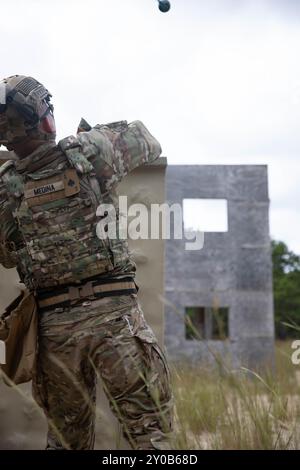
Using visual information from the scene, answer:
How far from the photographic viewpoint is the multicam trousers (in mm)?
2457

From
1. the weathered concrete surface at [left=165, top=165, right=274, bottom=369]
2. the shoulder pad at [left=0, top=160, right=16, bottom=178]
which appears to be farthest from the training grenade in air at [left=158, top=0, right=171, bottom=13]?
the weathered concrete surface at [left=165, top=165, right=274, bottom=369]

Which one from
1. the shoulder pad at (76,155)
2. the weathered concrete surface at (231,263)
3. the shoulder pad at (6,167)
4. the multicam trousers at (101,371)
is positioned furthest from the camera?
the weathered concrete surface at (231,263)

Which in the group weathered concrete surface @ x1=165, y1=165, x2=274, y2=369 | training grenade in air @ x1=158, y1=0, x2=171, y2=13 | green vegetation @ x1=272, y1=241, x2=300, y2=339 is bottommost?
green vegetation @ x1=272, y1=241, x2=300, y2=339

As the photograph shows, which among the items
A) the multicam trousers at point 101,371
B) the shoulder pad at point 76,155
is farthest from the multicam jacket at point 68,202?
the multicam trousers at point 101,371

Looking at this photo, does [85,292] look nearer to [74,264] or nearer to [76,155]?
[74,264]

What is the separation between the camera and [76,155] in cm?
260

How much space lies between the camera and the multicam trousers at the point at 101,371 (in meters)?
2.46

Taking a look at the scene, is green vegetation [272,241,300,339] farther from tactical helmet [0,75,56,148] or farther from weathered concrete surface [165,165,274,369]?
tactical helmet [0,75,56,148]

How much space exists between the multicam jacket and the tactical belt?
0.04 m

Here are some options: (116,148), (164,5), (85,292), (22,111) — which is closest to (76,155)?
(116,148)

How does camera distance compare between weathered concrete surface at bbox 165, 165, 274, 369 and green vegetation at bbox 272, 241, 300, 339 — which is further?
green vegetation at bbox 272, 241, 300, 339

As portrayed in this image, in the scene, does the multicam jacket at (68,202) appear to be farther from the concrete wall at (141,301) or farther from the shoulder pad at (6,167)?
the concrete wall at (141,301)

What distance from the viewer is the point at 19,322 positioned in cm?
265
